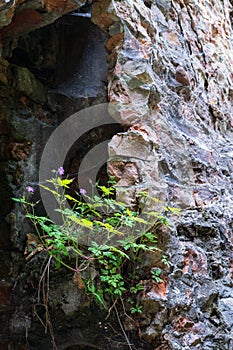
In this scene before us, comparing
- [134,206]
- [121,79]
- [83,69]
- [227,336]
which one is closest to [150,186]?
[134,206]

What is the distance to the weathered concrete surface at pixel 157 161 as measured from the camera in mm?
2297

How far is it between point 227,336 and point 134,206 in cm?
99

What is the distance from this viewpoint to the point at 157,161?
2.68m

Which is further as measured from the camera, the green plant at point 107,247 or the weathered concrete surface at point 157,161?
the weathered concrete surface at point 157,161

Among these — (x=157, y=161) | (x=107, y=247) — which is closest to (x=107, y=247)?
(x=107, y=247)

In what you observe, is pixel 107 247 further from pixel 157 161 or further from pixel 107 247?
pixel 157 161

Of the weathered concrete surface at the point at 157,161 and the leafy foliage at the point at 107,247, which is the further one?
the weathered concrete surface at the point at 157,161

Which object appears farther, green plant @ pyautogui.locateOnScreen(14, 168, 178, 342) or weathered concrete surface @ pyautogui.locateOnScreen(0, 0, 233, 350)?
weathered concrete surface @ pyautogui.locateOnScreen(0, 0, 233, 350)

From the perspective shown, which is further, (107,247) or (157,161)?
(157,161)

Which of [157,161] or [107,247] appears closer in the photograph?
[107,247]

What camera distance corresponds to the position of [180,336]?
88.2 inches

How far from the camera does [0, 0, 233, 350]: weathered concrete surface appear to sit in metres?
2.30

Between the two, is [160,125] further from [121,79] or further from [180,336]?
[180,336]

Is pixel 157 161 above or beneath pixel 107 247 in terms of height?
above
